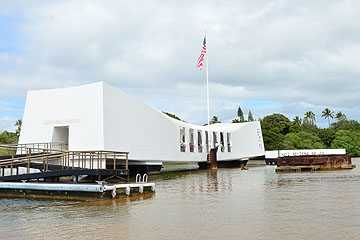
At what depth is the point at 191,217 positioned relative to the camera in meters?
9.16

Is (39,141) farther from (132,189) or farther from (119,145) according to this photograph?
(132,189)

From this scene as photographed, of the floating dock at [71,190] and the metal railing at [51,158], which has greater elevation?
the metal railing at [51,158]

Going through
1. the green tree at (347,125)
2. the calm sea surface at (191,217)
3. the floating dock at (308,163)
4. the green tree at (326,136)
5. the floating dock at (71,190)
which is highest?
the green tree at (347,125)

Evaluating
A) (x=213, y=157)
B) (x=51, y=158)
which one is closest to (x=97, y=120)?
(x=51, y=158)

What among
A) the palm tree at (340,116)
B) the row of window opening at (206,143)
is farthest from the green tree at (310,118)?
the row of window opening at (206,143)

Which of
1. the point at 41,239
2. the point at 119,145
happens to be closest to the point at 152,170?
the point at 119,145

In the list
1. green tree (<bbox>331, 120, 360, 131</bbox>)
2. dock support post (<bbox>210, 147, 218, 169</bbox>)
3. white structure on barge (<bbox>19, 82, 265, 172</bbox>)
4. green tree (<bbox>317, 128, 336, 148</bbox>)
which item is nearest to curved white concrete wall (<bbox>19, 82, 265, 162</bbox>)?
white structure on barge (<bbox>19, 82, 265, 172</bbox>)

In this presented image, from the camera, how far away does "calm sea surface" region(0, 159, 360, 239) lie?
728 centimetres

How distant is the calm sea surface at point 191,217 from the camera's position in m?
7.28

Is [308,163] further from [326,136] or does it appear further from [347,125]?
[347,125]

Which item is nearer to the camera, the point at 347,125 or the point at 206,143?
the point at 206,143

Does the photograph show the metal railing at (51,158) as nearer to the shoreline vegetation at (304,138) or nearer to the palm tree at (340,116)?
the shoreline vegetation at (304,138)

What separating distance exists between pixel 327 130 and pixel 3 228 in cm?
8936

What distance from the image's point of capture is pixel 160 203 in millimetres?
11891
